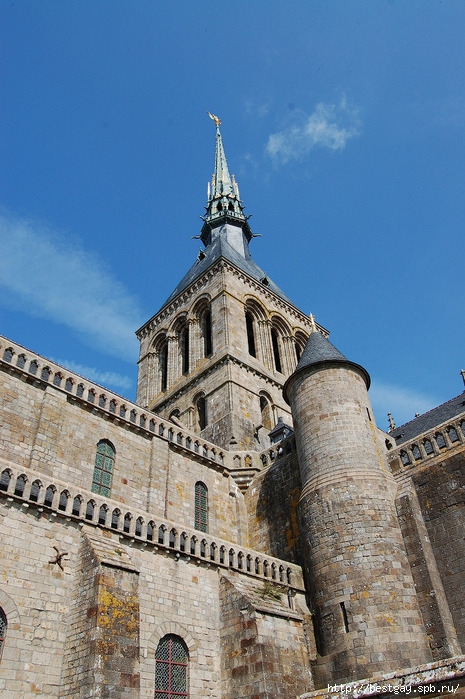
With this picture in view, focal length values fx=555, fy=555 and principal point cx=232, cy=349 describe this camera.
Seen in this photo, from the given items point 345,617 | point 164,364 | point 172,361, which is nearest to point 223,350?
point 172,361

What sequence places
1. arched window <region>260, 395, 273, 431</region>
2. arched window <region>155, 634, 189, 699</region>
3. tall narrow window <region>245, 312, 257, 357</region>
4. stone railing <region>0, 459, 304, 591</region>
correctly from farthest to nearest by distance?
tall narrow window <region>245, 312, 257, 357</region>
arched window <region>260, 395, 273, 431</region>
arched window <region>155, 634, 189, 699</region>
stone railing <region>0, 459, 304, 591</region>

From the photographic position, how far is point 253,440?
2277 centimetres

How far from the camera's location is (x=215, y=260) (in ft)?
99.6

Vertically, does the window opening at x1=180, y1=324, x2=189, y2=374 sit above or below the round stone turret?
above

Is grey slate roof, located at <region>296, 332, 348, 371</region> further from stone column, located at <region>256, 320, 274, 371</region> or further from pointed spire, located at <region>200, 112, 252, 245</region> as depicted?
pointed spire, located at <region>200, 112, 252, 245</region>

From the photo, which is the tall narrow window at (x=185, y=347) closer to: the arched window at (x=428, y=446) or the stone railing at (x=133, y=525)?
the stone railing at (x=133, y=525)

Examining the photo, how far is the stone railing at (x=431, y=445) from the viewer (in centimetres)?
1459

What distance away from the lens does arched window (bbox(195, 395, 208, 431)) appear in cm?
2500

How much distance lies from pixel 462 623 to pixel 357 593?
2344 millimetres

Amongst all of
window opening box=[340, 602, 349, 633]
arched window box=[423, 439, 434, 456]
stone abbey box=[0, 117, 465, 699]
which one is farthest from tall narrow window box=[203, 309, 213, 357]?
window opening box=[340, 602, 349, 633]

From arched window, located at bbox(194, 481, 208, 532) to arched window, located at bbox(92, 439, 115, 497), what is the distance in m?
3.29

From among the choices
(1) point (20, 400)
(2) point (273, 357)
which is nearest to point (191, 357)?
(2) point (273, 357)

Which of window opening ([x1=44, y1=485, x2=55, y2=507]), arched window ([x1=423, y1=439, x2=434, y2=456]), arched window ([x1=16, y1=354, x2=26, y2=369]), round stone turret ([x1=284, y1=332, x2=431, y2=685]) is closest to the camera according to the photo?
window opening ([x1=44, y1=485, x2=55, y2=507])

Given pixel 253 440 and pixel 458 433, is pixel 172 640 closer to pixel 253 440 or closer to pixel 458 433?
pixel 458 433
